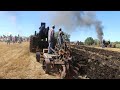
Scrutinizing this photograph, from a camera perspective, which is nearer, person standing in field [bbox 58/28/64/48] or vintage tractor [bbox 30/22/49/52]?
person standing in field [bbox 58/28/64/48]

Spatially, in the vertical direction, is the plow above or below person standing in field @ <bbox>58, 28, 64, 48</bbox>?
below

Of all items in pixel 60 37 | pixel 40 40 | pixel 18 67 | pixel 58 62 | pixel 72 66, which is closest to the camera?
pixel 18 67

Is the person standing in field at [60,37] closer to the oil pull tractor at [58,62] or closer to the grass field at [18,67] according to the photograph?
the oil pull tractor at [58,62]

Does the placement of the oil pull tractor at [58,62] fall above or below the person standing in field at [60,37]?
below

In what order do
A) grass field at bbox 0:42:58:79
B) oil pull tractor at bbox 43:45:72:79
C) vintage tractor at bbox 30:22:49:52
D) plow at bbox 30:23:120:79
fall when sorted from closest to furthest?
grass field at bbox 0:42:58:79 → plow at bbox 30:23:120:79 → oil pull tractor at bbox 43:45:72:79 → vintage tractor at bbox 30:22:49:52

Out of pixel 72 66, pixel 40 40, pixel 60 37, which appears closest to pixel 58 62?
pixel 72 66

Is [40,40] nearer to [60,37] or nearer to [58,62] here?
[60,37]

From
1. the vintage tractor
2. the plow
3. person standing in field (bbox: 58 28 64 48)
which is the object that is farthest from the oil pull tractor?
the vintage tractor

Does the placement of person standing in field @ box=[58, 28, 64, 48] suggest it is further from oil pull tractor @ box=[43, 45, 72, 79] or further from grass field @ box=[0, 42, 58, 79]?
grass field @ box=[0, 42, 58, 79]

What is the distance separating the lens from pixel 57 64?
9.50 meters

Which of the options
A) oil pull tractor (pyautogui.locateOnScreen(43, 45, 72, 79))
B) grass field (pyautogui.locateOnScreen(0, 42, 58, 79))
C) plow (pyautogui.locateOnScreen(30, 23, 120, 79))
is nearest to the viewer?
grass field (pyautogui.locateOnScreen(0, 42, 58, 79))

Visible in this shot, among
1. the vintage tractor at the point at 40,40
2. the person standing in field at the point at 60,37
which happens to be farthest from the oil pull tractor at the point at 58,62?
the vintage tractor at the point at 40,40
